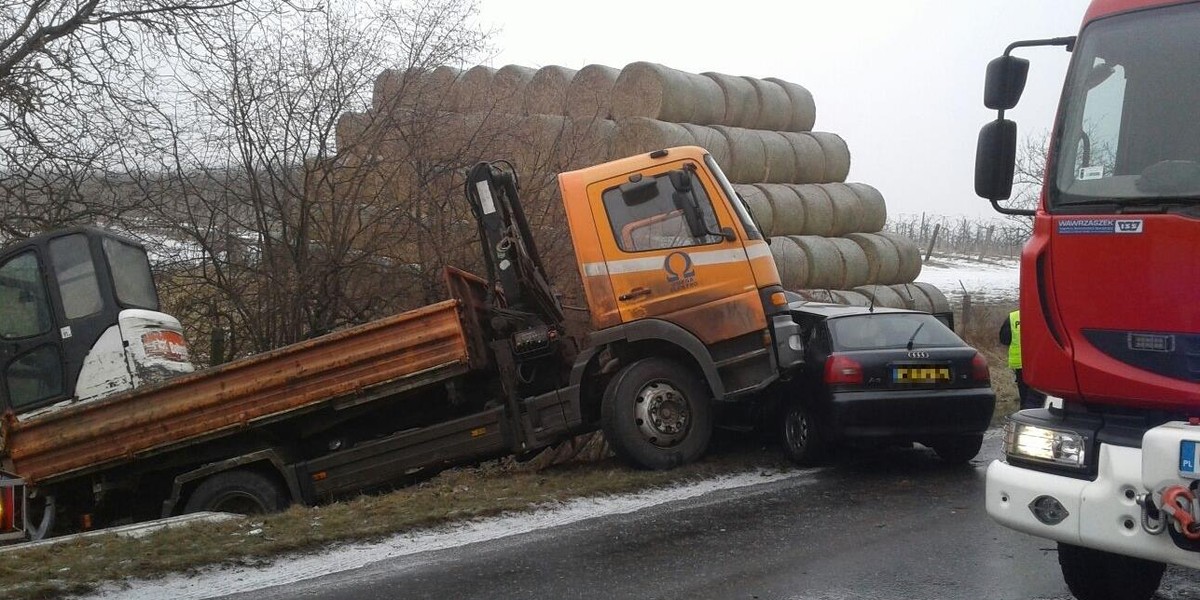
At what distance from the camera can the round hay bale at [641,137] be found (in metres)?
13.7

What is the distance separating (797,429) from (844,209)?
9.21 m

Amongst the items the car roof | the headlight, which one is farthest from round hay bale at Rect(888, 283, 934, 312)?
the headlight

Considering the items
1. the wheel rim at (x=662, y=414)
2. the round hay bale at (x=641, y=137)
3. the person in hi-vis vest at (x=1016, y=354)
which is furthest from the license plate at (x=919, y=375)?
the round hay bale at (x=641, y=137)

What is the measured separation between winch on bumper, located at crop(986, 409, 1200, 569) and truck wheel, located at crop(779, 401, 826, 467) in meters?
4.36

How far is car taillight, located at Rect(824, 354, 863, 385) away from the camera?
886 centimetres

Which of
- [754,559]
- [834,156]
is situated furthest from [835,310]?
[834,156]

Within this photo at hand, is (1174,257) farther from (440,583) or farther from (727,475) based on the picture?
(727,475)

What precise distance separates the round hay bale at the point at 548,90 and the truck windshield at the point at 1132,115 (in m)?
9.72

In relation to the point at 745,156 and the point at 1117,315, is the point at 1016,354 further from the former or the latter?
the point at 1117,315

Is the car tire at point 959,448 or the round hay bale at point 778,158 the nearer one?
the car tire at point 959,448

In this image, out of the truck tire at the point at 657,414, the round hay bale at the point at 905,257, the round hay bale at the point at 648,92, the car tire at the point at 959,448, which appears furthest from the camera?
the round hay bale at the point at 905,257

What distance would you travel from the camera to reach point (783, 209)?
16609 millimetres

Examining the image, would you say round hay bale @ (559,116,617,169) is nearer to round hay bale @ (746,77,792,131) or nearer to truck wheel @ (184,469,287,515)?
round hay bale @ (746,77,792,131)

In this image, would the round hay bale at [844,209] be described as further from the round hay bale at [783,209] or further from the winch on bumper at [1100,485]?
the winch on bumper at [1100,485]
